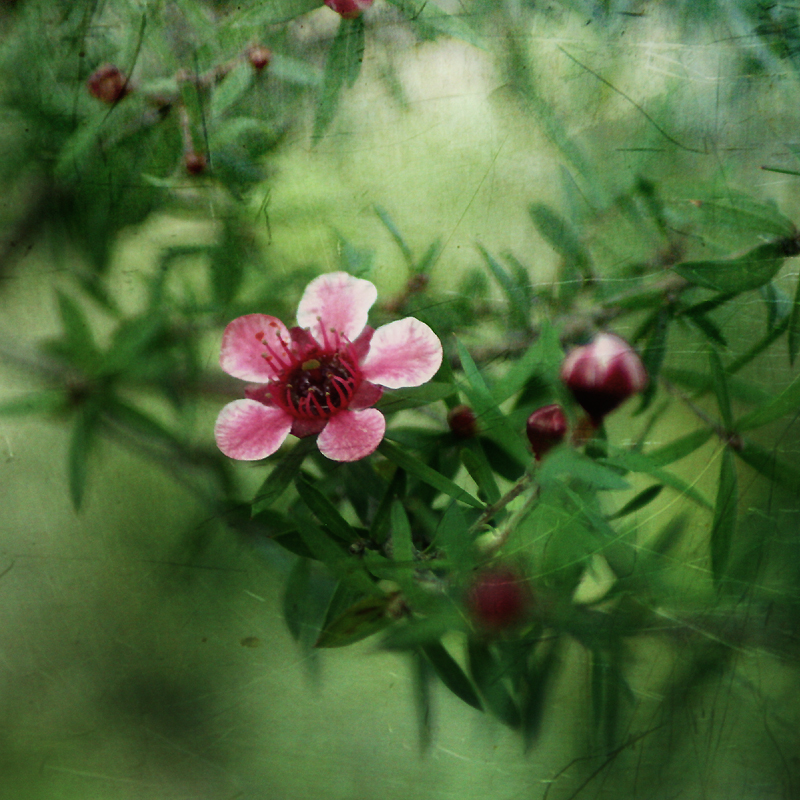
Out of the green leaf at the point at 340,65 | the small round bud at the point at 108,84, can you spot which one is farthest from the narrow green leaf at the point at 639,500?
the small round bud at the point at 108,84

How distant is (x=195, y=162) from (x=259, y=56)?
0.09 metres

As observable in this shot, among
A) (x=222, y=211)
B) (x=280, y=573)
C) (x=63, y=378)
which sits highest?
(x=222, y=211)

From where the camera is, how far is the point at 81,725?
1.92 ft

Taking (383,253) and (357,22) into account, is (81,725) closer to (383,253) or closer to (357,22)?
(383,253)

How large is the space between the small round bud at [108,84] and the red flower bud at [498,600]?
439 millimetres

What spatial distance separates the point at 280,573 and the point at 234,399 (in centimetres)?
14

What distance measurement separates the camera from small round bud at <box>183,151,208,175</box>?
543 millimetres

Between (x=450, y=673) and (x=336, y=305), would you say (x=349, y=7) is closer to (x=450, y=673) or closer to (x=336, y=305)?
(x=336, y=305)

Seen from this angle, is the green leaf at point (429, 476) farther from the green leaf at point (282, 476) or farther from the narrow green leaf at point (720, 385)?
the narrow green leaf at point (720, 385)

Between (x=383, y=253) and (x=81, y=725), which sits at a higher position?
(x=383, y=253)

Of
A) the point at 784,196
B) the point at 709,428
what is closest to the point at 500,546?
the point at 709,428

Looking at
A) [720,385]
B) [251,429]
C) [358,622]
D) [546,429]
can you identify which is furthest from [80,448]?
[720,385]

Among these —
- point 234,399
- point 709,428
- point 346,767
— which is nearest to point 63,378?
point 234,399

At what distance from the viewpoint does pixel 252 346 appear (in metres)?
0.53
